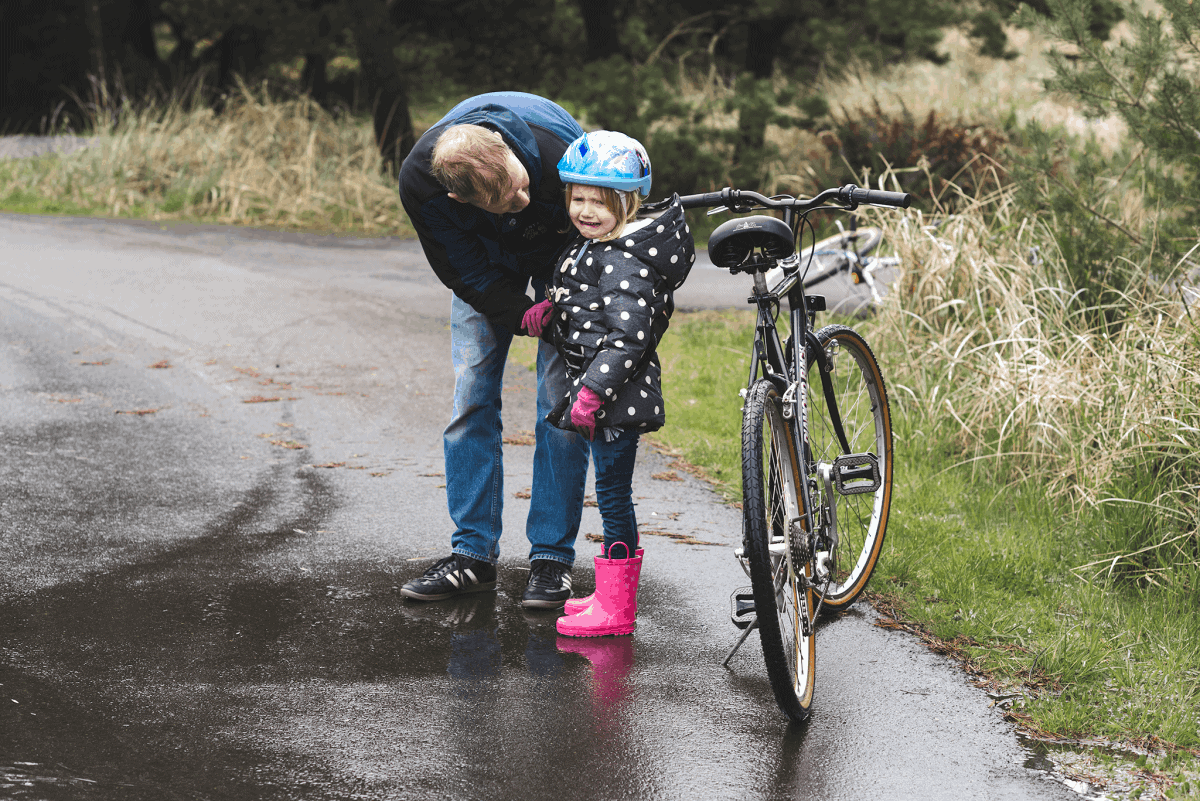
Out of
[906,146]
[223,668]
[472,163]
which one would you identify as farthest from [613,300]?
[906,146]

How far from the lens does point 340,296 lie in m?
10.2

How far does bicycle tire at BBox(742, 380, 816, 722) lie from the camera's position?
3.21 metres

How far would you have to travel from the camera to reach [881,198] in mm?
3723

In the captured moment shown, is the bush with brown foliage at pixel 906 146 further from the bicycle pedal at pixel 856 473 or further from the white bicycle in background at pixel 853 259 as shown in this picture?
the bicycle pedal at pixel 856 473

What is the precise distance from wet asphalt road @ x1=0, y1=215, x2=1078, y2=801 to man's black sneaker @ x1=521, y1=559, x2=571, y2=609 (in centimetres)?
10

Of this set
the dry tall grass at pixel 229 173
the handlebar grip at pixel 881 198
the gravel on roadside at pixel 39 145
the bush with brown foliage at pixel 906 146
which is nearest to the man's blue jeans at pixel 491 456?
the handlebar grip at pixel 881 198

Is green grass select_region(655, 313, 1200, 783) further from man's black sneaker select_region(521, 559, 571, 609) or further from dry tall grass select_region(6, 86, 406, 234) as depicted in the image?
dry tall grass select_region(6, 86, 406, 234)

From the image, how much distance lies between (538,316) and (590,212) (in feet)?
1.52

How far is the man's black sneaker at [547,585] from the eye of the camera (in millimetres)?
4273

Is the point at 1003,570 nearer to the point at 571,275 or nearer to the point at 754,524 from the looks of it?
the point at 754,524

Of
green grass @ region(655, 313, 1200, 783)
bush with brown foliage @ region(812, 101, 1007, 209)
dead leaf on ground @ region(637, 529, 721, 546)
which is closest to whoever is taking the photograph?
green grass @ region(655, 313, 1200, 783)

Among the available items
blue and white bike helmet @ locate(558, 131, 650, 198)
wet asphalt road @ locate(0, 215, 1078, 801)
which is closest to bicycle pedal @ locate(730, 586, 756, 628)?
wet asphalt road @ locate(0, 215, 1078, 801)

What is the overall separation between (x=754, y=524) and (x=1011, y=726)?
105 centimetres

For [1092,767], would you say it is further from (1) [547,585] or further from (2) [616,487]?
(1) [547,585]
